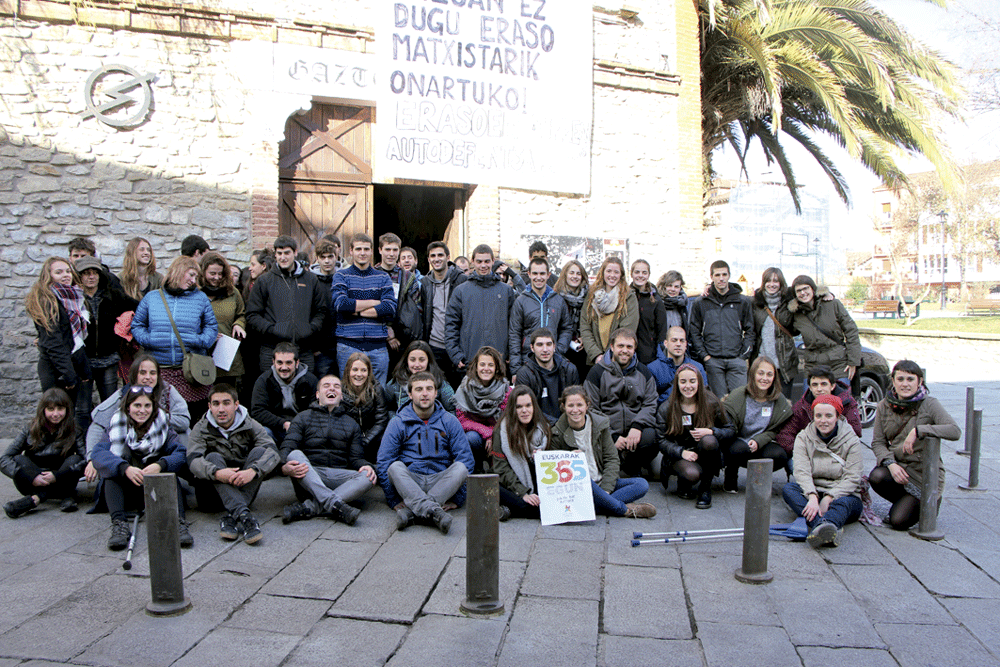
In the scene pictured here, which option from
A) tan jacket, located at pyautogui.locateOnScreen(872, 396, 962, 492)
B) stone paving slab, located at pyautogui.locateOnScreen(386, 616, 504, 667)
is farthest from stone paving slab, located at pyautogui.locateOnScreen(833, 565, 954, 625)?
stone paving slab, located at pyautogui.locateOnScreen(386, 616, 504, 667)

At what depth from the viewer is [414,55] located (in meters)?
9.30

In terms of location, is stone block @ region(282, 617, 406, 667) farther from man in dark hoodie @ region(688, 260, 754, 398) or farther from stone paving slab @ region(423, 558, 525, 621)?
man in dark hoodie @ region(688, 260, 754, 398)

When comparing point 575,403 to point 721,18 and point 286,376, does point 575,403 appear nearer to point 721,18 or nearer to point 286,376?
point 286,376

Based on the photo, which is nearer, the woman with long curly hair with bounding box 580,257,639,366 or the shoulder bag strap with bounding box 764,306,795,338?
the woman with long curly hair with bounding box 580,257,639,366

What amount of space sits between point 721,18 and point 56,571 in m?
11.1

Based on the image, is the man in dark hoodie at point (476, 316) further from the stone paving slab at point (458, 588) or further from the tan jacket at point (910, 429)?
the tan jacket at point (910, 429)

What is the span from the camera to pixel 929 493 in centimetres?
500

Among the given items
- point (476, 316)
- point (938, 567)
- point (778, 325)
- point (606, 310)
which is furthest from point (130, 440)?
point (778, 325)

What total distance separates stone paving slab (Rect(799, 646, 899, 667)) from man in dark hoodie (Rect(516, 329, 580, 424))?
299 centimetres

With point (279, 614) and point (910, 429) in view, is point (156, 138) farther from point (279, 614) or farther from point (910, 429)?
point (910, 429)

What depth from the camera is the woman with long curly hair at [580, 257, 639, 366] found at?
269 inches

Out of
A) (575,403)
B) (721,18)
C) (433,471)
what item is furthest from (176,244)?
(721,18)

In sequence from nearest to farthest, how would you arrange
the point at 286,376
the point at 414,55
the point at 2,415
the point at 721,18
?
the point at 286,376
the point at 2,415
the point at 414,55
the point at 721,18

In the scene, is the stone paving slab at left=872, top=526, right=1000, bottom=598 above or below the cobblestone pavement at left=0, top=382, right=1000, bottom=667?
below
